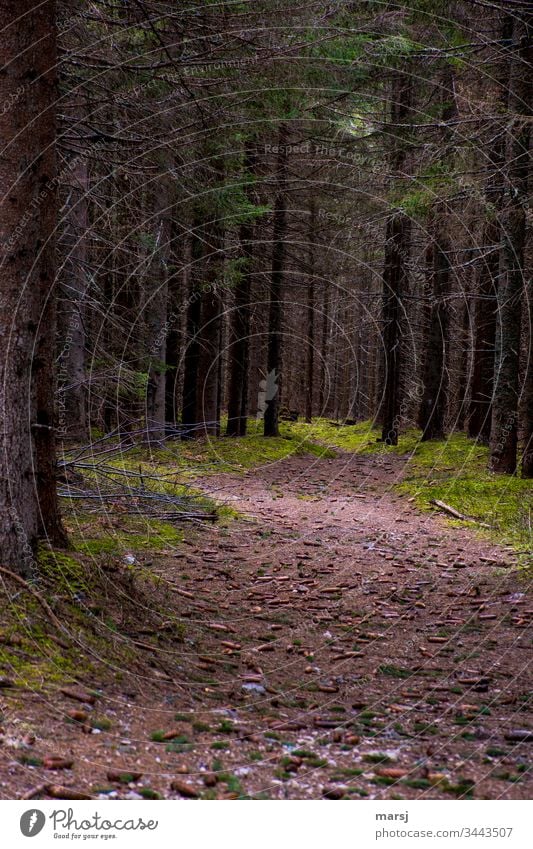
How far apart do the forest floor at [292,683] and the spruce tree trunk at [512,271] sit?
395cm

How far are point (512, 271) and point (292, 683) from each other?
1040cm

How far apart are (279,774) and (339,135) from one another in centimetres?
2020

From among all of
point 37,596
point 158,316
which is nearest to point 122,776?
point 37,596

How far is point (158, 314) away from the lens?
18172 millimetres

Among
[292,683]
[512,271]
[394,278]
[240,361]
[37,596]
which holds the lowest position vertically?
[292,683]

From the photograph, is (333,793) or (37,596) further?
(37,596)

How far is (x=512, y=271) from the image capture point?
13.6m

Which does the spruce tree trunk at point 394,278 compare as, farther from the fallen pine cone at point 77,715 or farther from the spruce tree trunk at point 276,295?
the fallen pine cone at point 77,715

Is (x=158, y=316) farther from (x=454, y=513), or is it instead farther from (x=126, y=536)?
(x=126, y=536)

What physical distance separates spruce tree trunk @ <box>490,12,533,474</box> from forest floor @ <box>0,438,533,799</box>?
13.0 ft

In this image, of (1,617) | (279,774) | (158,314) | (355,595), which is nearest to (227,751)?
(279,774)

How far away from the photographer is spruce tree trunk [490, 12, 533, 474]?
1309 cm

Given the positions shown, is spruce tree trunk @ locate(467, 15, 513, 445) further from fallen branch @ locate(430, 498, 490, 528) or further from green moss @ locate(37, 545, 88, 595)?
green moss @ locate(37, 545, 88, 595)

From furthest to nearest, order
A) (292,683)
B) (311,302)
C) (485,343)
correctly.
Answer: (311,302), (485,343), (292,683)
